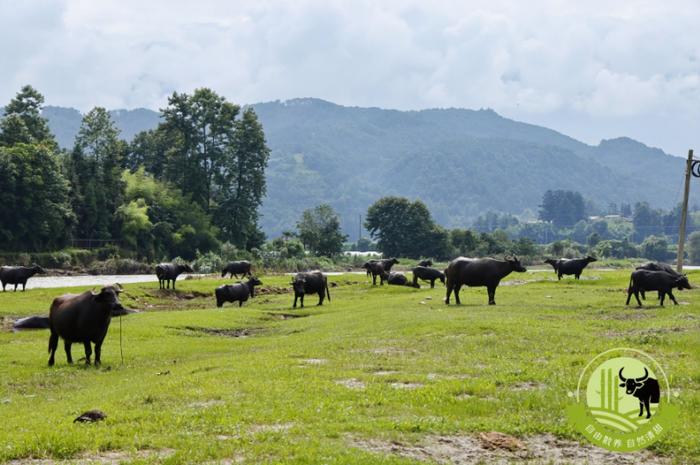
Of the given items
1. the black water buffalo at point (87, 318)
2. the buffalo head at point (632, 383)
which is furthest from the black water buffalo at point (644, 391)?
the black water buffalo at point (87, 318)

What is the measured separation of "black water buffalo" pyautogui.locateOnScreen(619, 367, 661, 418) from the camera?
42.1 ft

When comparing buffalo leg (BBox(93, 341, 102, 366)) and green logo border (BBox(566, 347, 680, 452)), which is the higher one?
green logo border (BBox(566, 347, 680, 452))

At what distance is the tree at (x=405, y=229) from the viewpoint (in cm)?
14650

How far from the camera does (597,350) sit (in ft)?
61.6

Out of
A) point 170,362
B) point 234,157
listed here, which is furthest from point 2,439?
point 234,157

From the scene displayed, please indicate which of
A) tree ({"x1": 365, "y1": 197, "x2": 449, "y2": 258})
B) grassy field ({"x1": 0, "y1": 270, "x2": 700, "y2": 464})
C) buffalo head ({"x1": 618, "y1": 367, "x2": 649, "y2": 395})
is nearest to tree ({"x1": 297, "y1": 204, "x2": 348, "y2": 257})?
tree ({"x1": 365, "y1": 197, "x2": 449, "y2": 258})

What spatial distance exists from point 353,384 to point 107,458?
260 inches

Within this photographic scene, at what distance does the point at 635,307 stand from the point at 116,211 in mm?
80621

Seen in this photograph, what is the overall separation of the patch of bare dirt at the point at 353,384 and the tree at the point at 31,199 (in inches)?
2951

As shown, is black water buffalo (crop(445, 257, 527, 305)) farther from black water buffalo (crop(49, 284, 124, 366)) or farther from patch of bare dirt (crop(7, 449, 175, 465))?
patch of bare dirt (crop(7, 449, 175, 465))

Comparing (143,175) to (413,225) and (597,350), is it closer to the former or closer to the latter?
(413,225)

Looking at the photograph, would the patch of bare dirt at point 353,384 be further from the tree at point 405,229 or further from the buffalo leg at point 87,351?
the tree at point 405,229

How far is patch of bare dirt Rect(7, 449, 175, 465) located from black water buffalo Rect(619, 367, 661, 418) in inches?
312

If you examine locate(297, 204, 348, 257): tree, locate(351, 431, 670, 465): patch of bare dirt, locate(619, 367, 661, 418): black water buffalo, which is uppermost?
locate(297, 204, 348, 257): tree
